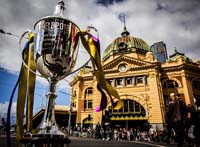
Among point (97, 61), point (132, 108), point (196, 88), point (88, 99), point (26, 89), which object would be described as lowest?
point (26, 89)

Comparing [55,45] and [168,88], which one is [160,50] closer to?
[168,88]

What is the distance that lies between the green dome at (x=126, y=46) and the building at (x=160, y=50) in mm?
2184

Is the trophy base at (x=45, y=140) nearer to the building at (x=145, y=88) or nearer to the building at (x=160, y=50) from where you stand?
the building at (x=145, y=88)

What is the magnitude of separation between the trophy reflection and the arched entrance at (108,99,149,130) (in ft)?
70.2

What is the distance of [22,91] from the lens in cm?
171

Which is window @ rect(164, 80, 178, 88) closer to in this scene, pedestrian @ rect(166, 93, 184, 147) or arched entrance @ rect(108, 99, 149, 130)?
arched entrance @ rect(108, 99, 149, 130)

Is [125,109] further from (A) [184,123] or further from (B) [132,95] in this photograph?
(A) [184,123]

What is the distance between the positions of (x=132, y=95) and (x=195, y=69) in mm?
9447

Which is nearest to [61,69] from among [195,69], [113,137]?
[113,137]

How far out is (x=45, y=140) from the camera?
133 centimetres

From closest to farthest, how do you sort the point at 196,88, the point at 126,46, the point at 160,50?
1. the point at 196,88
2. the point at 126,46
3. the point at 160,50

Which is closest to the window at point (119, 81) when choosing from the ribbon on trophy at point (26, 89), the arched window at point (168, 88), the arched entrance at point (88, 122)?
the arched window at point (168, 88)

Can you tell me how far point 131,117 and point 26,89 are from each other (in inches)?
A: 861

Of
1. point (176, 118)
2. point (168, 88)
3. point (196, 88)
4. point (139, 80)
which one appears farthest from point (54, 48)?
point (196, 88)
